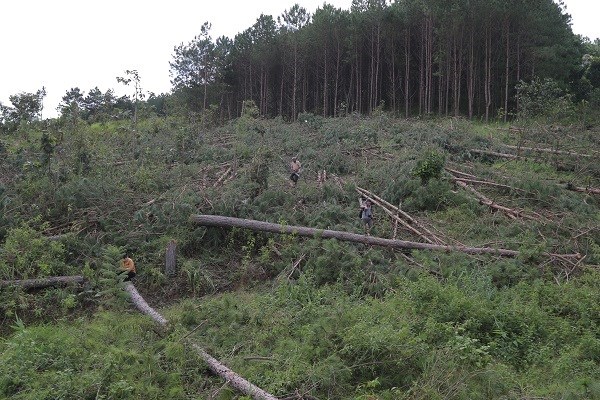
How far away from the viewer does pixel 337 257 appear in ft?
30.2

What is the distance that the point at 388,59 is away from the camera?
35.3 metres

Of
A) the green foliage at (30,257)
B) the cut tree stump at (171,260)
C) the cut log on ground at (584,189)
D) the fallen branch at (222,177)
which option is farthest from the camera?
the cut log on ground at (584,189)

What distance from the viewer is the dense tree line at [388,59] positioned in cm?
2886

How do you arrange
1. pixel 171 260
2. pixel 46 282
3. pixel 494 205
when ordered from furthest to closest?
pixel 494 205 → pixel 171 260 → pixel 46 282

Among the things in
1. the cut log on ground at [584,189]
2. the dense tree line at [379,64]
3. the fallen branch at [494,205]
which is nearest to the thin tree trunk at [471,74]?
the dense tree line at [379,64]

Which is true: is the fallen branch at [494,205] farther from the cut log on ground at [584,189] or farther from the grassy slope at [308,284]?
the cut log on ground at [584,189]

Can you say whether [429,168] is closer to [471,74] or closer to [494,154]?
[494,154]

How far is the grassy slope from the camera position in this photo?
5.75 metres

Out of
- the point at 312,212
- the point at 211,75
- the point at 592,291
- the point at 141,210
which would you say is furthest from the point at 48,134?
the point at 211,75

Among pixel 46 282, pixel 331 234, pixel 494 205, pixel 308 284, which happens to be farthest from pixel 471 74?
pixel 46 282

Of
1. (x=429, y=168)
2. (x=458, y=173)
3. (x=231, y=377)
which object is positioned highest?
(x=429, y=168)

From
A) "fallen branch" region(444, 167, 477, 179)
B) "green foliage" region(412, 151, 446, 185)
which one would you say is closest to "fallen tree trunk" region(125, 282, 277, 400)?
"green foliage" region(412, 151, 446, 185)

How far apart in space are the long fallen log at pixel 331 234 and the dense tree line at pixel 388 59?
56.8 feet

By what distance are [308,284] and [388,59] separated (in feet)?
97.6
